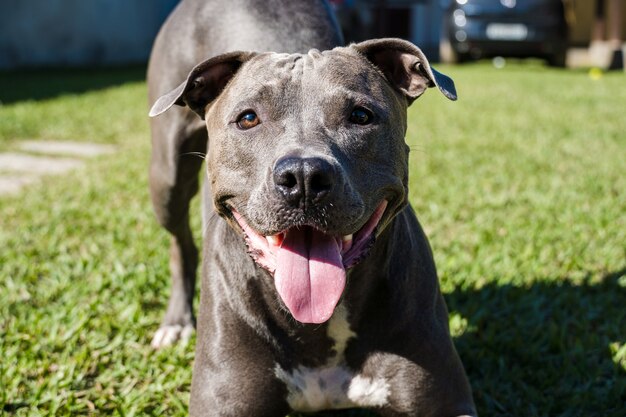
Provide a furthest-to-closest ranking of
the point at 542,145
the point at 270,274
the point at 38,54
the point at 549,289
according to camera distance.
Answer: the point at 38,54 < the point at 542,145 < the point at 549,289 < the point at 270,274

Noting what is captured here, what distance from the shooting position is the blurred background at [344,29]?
18219mm

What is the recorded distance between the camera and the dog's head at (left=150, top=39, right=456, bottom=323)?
265cm

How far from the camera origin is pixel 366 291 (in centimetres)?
309

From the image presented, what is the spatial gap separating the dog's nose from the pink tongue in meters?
0.23

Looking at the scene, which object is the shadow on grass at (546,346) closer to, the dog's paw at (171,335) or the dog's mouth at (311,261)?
the dog's mouth at (311,261)

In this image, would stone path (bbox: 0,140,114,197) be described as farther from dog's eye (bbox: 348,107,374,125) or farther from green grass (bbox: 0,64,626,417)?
dog's eye (bbox: 348,107,374,125)

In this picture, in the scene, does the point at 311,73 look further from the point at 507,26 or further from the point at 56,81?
the point at 507,26

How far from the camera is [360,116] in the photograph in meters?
2.95

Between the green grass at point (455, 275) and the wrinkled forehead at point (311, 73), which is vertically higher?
the wrinkled forehead at point (311, 73)

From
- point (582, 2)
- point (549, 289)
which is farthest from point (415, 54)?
point (582, 2)

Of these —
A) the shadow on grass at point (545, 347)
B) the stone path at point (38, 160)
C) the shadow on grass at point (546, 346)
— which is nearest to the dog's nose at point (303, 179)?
the shadow on grass at point (545, 347)

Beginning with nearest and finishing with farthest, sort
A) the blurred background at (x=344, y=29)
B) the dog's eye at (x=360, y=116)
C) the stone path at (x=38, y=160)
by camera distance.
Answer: the dog's eye at (x=360, y=116), the stone path at (x=38, y=160), the blurred background at (x=344, y=29)

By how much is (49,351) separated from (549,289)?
2705 millimetres

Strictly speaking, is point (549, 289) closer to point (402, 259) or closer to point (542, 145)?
point (402, 259)
